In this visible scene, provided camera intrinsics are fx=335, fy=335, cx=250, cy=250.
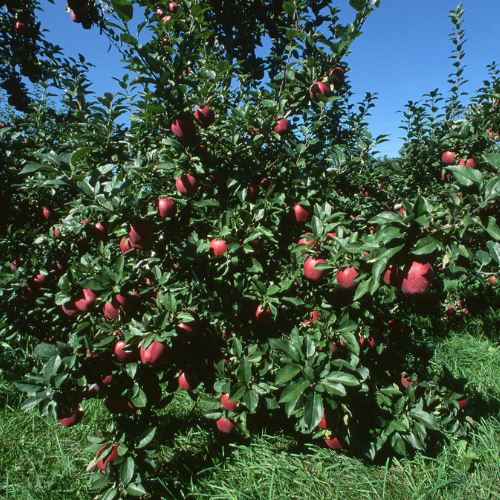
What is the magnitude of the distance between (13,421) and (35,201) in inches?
63.6

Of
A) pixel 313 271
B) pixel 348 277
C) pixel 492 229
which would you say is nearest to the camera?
pixel 492 229

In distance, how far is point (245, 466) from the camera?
73.6 inches

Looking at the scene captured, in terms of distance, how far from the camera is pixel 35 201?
2.68 m

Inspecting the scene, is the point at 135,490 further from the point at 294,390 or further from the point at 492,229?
the point at 492,229

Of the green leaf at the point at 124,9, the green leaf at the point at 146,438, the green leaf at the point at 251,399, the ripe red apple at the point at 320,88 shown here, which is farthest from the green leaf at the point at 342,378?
the green leaf at the point at 124,9

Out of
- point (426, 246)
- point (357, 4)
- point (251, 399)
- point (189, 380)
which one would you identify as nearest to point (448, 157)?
point (357, 4)

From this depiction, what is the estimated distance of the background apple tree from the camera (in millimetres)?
1274

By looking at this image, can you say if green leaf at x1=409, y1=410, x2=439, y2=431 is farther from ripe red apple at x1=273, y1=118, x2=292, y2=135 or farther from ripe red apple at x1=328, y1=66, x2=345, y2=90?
ripe red apple at x1=328, y1=66, x2=345, y2=90

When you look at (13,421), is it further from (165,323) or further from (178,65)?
(178,65)

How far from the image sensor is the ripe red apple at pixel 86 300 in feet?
5.01

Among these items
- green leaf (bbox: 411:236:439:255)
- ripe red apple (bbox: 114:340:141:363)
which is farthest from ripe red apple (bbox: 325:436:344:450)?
green leaf (bbox: 411:236:439:255)

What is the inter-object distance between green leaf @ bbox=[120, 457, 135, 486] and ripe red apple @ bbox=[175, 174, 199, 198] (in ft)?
4.12

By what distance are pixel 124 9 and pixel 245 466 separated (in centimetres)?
225

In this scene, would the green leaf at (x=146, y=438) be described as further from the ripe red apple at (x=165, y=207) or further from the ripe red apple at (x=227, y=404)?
the ripe red apple at (x=165, y=207)
